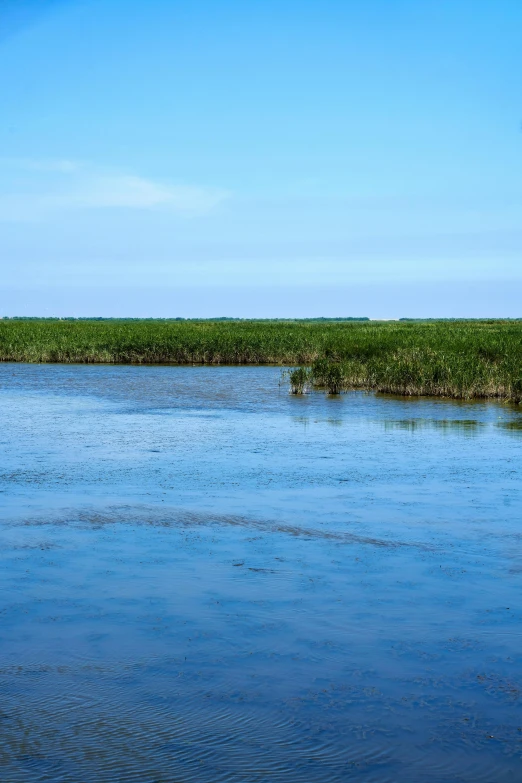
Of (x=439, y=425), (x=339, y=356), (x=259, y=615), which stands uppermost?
(x=339, y=356)

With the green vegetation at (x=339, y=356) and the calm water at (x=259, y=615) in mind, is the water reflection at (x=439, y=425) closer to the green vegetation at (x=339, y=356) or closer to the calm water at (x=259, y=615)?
the calm water at (x=259, y=615)

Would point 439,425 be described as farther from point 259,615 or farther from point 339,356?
point 339,356

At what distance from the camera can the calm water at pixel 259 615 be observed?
4.35 metres

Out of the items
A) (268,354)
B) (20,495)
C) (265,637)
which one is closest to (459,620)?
(265,637)

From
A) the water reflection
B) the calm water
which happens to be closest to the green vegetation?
the water reflection

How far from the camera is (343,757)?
169 inches

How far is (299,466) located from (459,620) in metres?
6.33

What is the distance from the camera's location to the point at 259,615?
6.21 metres

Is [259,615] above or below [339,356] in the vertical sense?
below

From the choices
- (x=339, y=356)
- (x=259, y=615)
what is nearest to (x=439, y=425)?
(x=259, y=615)

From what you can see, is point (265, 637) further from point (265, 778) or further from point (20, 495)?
point (20, 495)

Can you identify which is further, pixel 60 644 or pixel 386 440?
pixel 386 440

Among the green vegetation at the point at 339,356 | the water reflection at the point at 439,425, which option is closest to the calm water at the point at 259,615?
the water reflection at the point at 439,425

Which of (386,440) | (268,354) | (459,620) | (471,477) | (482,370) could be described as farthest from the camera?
(268,354)
